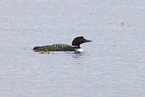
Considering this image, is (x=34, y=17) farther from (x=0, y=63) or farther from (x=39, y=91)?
(x=39, y=91)

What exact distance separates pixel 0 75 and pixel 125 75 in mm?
4822

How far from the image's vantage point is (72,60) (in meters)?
23.5

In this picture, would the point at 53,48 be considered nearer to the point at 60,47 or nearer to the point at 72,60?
the point at 60,47

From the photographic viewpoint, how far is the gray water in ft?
54.4

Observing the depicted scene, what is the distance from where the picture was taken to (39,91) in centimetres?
1603

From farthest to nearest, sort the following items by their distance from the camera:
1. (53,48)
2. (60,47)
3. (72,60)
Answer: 1. (60,47)
2. (53,48)
3. (72,60)

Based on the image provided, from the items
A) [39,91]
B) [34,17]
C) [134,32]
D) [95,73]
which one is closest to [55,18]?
[34,17]

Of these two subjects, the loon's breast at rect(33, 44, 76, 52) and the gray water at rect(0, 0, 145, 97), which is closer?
the gray water at rect(0, 0, 145, 97)

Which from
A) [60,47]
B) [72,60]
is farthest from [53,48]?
[72,60]

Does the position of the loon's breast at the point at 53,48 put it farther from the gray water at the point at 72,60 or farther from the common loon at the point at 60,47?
the gray water at the point at 72,60

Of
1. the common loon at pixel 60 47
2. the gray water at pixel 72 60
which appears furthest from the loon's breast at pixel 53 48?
the gray water at pixel 72 60

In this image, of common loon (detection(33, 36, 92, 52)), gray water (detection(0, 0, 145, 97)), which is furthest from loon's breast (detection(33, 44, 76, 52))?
gray water (detection(0, 0, 145, 97))

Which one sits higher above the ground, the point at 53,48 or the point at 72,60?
the point at 53,48

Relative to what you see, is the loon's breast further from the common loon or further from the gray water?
the gray water
